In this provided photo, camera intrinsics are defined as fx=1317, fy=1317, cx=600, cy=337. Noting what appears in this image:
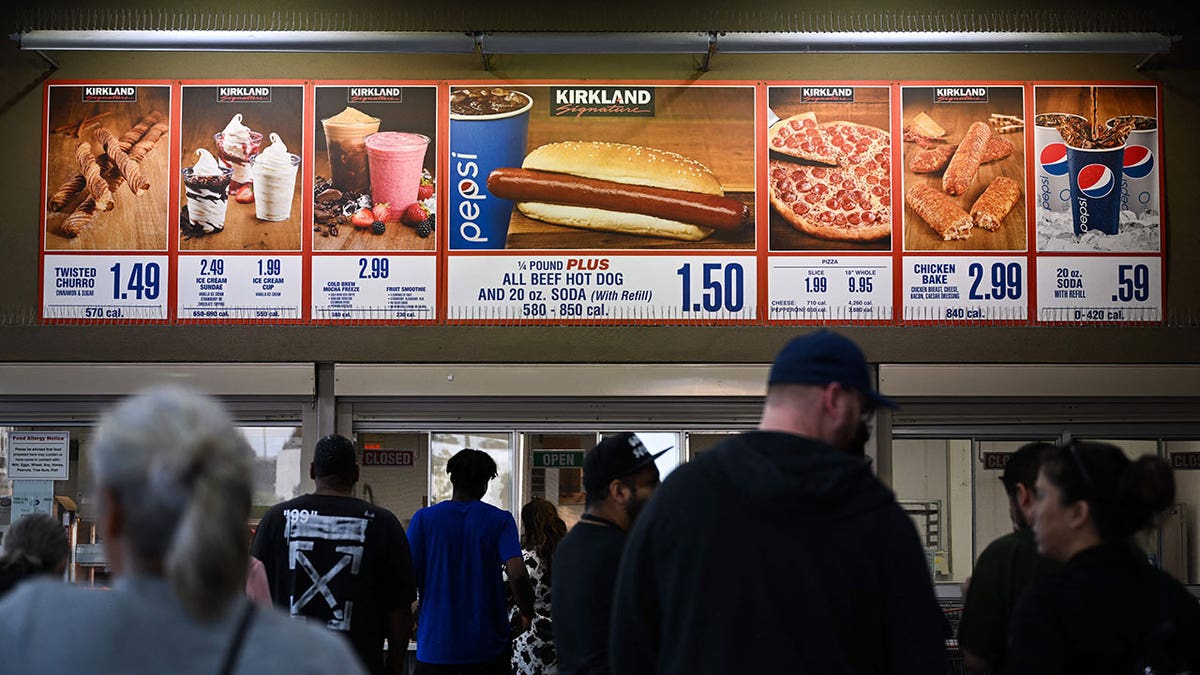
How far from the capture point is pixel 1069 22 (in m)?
7.84

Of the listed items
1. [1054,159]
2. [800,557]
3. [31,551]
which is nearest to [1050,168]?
[1054,159]

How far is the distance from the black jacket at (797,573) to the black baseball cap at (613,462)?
1.52 metres

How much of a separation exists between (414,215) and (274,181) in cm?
85

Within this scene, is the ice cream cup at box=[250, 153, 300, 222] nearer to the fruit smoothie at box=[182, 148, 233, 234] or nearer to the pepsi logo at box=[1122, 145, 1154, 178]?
the fruit smoothie at box=[182, 148, 233, 234]

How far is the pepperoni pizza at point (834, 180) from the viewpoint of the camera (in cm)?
759

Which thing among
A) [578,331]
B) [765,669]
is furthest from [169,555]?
[578,331]

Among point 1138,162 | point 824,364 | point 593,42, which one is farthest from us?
point 1138,162

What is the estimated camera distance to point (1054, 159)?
7.66 meters

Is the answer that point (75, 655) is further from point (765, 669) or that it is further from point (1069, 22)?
point (1069, 22)

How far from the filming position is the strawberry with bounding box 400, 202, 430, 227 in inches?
298

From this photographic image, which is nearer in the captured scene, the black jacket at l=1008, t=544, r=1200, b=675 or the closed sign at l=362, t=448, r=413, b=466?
the black jacket at l=1008, t=544, r=1200, b=675

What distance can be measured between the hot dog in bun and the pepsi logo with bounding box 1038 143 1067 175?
177 cm

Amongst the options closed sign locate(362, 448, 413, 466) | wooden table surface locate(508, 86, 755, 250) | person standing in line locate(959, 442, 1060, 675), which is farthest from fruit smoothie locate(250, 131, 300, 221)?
person standing in line locate(959, 442, 1060, 675)
